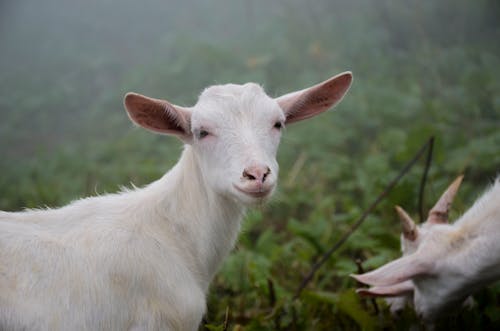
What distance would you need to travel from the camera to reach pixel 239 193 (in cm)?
281

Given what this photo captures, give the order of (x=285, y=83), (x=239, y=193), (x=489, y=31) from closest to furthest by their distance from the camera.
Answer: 1. (x=239, y=193)
2. (x=285, y=83)
3. (x=489, y=31)

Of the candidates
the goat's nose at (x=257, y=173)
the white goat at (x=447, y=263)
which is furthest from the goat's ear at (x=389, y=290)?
the goat's nose at (x=257, y=173)

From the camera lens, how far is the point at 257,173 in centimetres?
271

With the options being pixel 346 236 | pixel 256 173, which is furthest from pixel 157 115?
pixel 346 236

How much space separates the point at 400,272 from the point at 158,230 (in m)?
1.60

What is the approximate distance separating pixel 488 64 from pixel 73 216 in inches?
370

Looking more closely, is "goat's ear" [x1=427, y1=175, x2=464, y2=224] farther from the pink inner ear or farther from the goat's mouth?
the pink inner ear

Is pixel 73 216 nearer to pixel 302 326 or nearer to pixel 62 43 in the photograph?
pixel 302 326

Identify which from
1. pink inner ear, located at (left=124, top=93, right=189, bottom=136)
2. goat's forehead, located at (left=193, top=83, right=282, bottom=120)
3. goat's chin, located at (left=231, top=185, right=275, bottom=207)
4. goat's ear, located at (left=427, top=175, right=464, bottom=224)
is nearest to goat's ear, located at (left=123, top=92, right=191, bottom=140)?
pink inner ear, located at (left=124, top=93, right=189, bottom=136)

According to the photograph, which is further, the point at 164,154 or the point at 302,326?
the point at 164,154

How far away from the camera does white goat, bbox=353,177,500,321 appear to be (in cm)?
319

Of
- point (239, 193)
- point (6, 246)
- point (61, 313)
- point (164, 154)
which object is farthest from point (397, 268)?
point (164, 154)

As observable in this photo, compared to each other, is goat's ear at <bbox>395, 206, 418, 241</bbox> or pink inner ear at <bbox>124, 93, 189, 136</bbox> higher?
pink inner ear at <bbox>124, 93, 189, 136</bbox>

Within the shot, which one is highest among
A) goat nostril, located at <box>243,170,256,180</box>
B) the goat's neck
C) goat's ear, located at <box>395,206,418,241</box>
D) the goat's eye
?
the goat's eye
